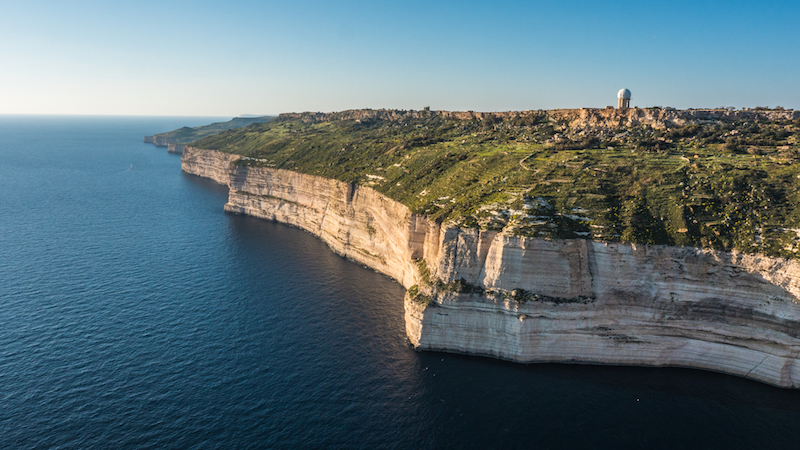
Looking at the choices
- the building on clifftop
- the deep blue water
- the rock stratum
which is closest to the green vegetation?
the rock stratum

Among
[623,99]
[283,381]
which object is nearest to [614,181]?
[623,99]

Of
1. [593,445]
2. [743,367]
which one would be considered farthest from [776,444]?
[593,445]

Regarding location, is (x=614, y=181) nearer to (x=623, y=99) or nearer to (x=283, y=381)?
(x=623, y=99)

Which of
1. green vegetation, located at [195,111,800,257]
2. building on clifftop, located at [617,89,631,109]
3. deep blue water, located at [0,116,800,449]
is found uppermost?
building on clifftop, located at [617,89,631,109]

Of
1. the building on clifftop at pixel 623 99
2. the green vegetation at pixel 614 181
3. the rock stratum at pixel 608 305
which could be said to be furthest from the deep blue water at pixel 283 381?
the building on clifftop at pixel 623 99

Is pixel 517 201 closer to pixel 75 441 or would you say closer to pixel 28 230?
pixel 75 441

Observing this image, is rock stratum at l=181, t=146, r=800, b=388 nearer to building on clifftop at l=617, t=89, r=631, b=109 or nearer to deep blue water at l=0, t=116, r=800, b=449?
deep blue water at l=0, t=116, r=800, b=449

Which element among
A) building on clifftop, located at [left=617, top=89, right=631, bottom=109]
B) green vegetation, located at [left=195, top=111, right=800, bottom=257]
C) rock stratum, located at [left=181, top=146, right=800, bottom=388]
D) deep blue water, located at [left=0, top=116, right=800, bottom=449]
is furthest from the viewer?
building on clifftop, located at [left=617, top=89, right=631, bottom=109]
